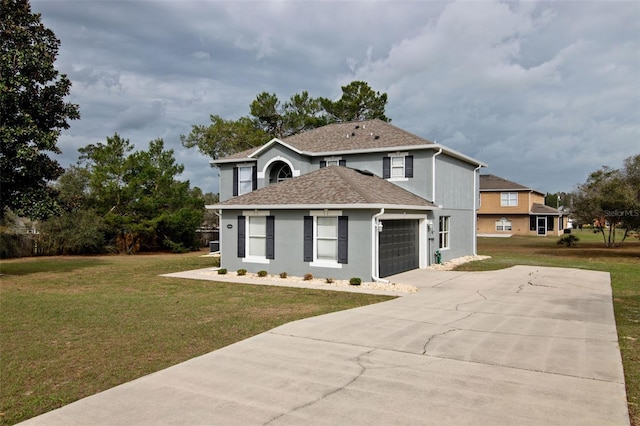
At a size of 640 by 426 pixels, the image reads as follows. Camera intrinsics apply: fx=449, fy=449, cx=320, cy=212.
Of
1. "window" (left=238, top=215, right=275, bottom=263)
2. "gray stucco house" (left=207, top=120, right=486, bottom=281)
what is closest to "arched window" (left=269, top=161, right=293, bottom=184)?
"gray stucco house" (left=207, top=120, right=486, bottom=281)

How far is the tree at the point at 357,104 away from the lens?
42.7 metres

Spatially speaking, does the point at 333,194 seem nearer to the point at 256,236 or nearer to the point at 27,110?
the point at 256,236

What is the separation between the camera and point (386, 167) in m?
21.6

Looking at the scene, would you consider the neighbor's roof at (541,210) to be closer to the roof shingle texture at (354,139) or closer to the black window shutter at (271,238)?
the roof shingle texture at (354,139)

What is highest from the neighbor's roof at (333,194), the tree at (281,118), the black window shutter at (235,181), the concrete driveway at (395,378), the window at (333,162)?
the tree at (281,118)

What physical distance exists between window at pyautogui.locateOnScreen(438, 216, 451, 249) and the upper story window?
311 cm

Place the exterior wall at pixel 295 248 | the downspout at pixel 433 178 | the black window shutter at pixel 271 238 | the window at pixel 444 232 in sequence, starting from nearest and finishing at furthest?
1. the exterior wall at pixel 295 248
2. the black window shutter at pixel 271 238
3. the downspout at pixel 433 178
4. the window at pixel 444 232

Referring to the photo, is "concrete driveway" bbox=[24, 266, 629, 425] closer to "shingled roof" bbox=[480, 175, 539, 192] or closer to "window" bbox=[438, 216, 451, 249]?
"window" bbox=[438, 216, 451, 249]

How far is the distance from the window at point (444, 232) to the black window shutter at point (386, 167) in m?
3.56

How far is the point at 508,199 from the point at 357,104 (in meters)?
21.3

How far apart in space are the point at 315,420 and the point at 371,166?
17831mm

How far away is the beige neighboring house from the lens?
49722 mm

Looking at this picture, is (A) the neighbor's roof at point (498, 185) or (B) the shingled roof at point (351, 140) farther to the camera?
(A) the neighbor's roof at point (498, 185)

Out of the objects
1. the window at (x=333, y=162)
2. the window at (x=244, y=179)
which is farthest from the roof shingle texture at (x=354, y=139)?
the window at (x=244, y=179)
